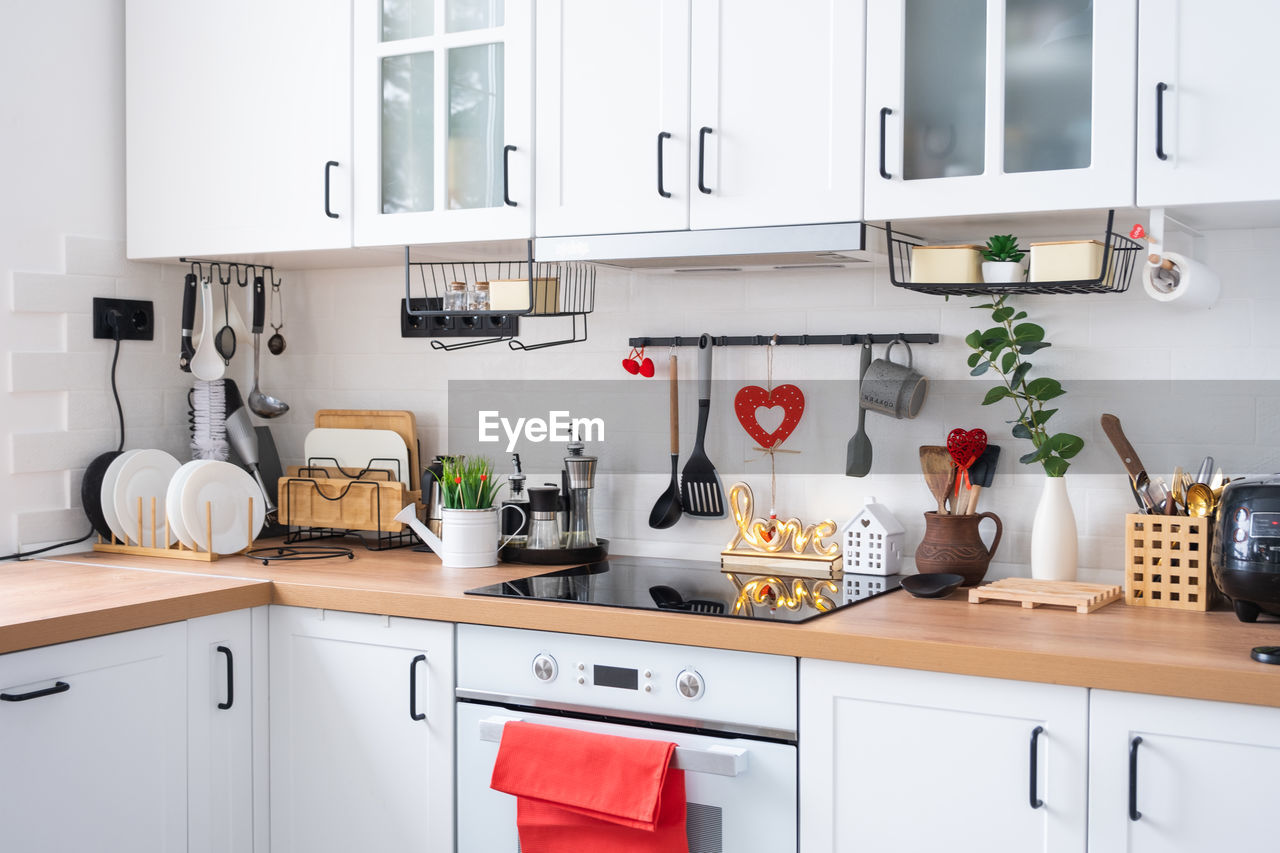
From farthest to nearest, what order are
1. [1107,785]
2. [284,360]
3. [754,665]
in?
[284,360] → [754,665] → [1107,785]

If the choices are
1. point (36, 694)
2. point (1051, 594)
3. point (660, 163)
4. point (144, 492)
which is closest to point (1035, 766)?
point (1051, 594)

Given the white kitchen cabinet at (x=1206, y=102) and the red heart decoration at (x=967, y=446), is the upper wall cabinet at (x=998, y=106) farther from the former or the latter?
the red heart decoration at (x=967, y=446)

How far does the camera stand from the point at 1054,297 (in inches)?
91.6

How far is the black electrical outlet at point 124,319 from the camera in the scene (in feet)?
9.25

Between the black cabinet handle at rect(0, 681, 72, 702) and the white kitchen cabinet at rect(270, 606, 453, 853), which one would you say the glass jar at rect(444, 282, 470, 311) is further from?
the black cabinet handle at rect(0, 681, 72, 702)

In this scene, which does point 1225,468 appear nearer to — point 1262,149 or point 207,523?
point 1262,149

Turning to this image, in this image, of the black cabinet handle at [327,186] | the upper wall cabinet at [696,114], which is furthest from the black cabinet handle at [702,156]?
the black cabinet handle at [327,186]

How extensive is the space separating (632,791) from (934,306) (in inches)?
45.3

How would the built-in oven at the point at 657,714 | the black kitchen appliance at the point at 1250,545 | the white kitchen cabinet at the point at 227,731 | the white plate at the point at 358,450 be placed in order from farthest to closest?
the white plate at the point at 358,450
the white kitchen cabinet at the point at 227,731
the built-in oven at the point at 657,714
the black kitchen appliance at the point at 1250,545

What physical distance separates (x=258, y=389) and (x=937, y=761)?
6.76ft

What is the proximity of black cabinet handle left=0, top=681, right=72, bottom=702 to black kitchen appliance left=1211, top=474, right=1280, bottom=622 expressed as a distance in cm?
191

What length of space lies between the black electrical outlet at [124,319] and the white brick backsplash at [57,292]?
0.08 feet

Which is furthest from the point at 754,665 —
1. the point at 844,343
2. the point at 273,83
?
the point at 273,83

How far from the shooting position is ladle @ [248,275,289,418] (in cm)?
307
